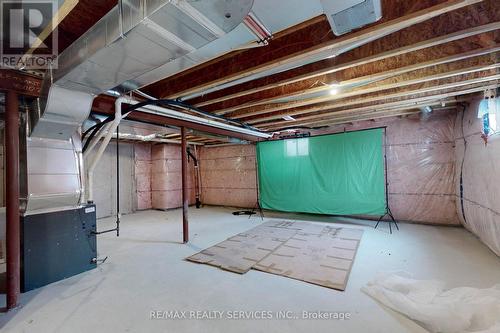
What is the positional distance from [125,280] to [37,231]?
3.53 feet

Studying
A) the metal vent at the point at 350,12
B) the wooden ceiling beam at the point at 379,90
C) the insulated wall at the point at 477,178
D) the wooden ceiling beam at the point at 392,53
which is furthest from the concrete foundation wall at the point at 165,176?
the insulated wall at the point at 477,178

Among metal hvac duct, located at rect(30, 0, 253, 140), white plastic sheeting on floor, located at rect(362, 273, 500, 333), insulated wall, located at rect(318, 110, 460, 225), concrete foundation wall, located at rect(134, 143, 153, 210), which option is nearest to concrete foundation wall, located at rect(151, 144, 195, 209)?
concrete foundation wall, located at rect(134, 143, 153, 210)

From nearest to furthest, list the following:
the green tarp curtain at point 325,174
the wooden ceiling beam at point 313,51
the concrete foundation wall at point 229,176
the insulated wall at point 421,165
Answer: the wooden ceiling beam at point 313,51 < the insulated wall at point 421,165 < the green tarp curtain at point 325,174 < the concrete foundation wall at point 229,176

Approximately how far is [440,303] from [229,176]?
5918mm

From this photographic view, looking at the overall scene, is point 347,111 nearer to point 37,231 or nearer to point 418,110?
point 418,110

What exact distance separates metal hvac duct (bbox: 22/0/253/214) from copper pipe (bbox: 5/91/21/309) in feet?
0.59

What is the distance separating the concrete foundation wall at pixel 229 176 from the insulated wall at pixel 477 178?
459 centimetres

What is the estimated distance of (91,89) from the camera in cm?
202

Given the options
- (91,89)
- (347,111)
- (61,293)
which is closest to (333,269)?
(347,111)

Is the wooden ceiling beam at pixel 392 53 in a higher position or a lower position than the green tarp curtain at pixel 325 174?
higher

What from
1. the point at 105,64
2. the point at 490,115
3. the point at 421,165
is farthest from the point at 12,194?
the point at 421,165

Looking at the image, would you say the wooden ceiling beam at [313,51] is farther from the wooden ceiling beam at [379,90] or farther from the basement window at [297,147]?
the basement window at [297,147]

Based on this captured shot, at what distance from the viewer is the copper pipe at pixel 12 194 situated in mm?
2045

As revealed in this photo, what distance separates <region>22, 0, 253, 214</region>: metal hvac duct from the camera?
1141mm
